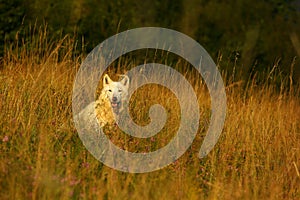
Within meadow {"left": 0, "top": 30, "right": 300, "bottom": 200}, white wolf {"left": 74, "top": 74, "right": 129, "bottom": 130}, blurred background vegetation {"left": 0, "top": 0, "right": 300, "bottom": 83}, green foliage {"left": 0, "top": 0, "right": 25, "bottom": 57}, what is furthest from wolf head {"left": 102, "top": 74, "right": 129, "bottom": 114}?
green foliage {"left": 0, "top": 0, "right": 25, "bottom": 57}

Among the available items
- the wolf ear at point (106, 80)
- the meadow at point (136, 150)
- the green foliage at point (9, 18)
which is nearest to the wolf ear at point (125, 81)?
the wolf ear at point (106, 80)

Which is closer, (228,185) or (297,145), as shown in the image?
(228,185)

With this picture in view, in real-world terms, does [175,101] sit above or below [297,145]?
above

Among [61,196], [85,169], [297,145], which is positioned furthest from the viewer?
[297,145]

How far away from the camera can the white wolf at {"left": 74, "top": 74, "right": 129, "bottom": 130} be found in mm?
5781

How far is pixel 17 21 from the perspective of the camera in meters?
11.2

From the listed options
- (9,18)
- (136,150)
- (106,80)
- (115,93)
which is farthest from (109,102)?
(9,18)

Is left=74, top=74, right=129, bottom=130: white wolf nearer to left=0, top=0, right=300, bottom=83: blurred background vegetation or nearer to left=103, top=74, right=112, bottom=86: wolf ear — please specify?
left=103, top=74, right=112, bottom=86: wolf ear

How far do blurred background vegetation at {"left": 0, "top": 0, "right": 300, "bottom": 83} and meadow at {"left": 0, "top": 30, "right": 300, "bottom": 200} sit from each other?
5782 mm

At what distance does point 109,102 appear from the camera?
6.16m

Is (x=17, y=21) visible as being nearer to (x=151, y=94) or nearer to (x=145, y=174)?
(x=151, y=94)

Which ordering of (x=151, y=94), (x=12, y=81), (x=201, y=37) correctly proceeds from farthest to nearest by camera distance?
(x=201, y=37)
(x=151, y=94)
(x=12, y=81)

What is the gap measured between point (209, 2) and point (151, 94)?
10174 mm

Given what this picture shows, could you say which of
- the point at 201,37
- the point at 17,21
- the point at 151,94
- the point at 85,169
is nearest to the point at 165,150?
the point at 85,169
